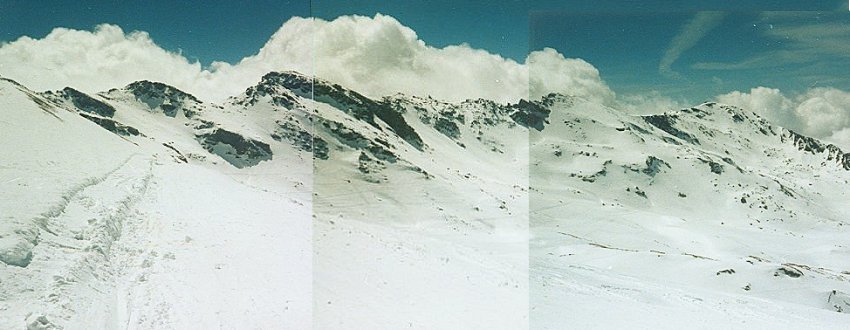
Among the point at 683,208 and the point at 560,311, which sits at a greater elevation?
the point at 683,208

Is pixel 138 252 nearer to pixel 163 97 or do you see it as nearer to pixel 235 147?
pixel 235 147

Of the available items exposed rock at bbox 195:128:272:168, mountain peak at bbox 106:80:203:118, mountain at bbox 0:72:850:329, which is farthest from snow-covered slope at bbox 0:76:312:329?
mountain peak at bbox 106:80:203:118

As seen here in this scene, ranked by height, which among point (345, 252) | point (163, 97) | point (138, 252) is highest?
point (163, 97)

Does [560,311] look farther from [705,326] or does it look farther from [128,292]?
[128,292]

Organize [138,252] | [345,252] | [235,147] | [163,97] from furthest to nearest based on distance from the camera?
[163,97] → [235,147] → [345,252] → [138,252]

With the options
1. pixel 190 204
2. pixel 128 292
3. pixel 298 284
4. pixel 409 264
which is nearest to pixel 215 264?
pixel 298 284

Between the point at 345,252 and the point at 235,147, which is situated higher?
the point at 235,147

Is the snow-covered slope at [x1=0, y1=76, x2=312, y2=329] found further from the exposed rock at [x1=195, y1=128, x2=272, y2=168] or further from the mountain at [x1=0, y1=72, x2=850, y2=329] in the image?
the exposed rock at [x1=195, y1=128, x2=272, y2=168]

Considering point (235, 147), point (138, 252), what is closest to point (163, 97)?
point (235, 147)

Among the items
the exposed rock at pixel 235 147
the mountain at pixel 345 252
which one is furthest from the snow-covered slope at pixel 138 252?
A: the exposed rock at pixel 235 147

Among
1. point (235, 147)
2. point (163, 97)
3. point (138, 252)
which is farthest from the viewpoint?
point (163, 97)

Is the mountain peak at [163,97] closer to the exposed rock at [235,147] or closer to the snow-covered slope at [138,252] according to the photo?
the exposed rock at [235,147]
